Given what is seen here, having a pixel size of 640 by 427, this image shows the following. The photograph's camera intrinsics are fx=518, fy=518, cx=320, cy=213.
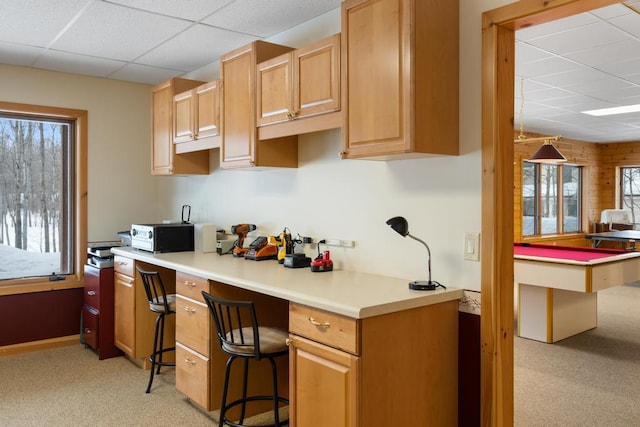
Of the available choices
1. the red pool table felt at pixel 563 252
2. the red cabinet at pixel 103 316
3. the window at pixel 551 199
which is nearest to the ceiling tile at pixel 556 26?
the red pool table felt at pixel 563 252

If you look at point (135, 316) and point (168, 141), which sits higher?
point (168, 141)

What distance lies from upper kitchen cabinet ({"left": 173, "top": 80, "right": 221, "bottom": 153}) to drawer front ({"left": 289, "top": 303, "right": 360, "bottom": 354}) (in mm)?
1770

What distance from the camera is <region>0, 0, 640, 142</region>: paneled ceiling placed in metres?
3.11

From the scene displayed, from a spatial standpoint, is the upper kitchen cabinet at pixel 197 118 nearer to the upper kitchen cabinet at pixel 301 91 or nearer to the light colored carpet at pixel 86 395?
the upper kitchen cabinet at pixel 301 91

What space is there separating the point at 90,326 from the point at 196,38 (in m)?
2.55

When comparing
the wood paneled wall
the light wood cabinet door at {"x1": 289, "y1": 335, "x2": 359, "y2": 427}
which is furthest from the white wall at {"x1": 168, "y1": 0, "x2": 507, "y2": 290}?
the wood paneled wall

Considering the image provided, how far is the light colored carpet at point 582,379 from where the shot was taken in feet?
10.6

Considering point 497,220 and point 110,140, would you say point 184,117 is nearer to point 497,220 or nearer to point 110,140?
point 110,140

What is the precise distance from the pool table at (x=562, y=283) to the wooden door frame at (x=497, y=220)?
225cm

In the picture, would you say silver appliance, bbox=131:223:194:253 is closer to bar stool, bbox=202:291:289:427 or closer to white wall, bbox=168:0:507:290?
white wall, bbox=168:0:507:290

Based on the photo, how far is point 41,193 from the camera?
466 cm

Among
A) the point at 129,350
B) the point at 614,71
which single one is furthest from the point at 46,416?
the point at 614,71

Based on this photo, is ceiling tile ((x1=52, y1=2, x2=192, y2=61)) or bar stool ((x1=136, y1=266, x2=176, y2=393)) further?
bar stool ((x1=136, y1=266, x2=176, y2=393))

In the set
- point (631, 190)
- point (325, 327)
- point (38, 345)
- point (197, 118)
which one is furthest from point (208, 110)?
point (631, 190)
